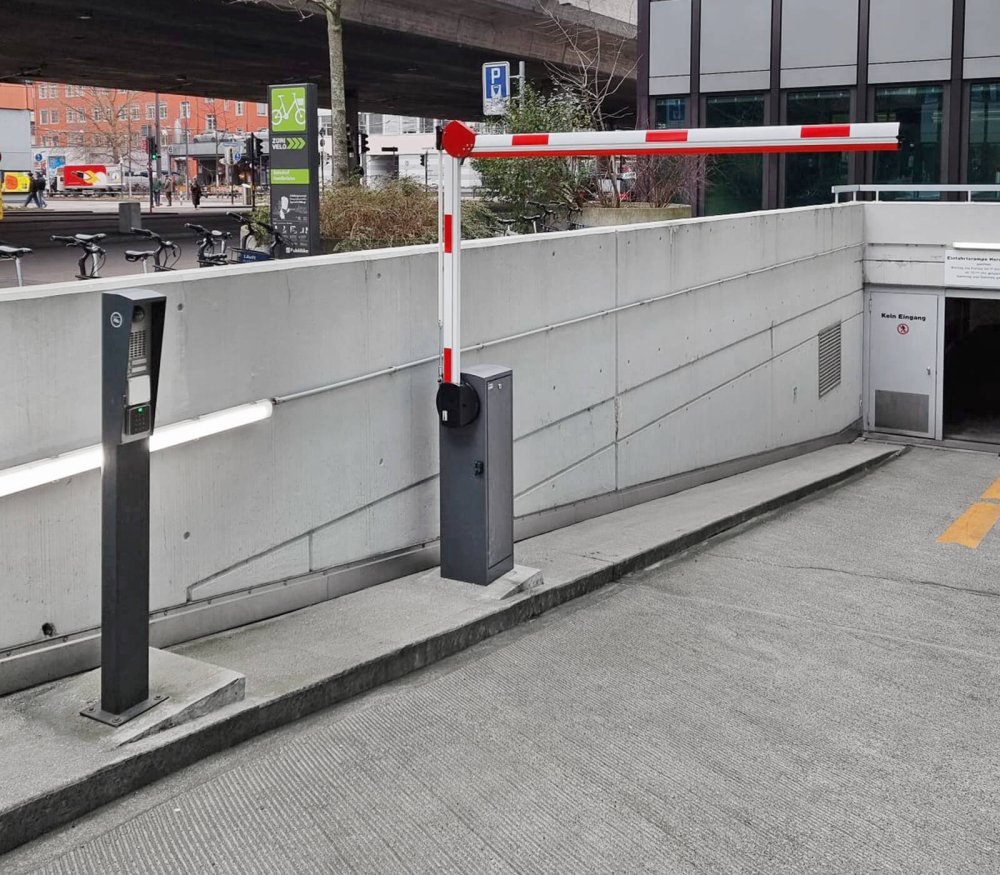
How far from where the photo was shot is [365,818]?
13.0ft

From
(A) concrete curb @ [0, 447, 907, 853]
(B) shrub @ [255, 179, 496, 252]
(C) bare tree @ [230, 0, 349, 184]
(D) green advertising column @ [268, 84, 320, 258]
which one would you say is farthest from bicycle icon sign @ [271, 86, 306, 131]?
(A) concrete curb @ [0, 447, 907, 853]

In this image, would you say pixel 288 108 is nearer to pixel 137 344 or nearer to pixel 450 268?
pixel 450 268

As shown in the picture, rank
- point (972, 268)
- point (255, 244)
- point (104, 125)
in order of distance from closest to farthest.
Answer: point (255, 244) → point (972, 268) → point (104, 125)

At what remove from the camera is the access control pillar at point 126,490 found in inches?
161

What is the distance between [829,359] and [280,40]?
2223 cm

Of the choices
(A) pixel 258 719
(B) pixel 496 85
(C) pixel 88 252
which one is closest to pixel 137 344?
(A) pixel 258 719

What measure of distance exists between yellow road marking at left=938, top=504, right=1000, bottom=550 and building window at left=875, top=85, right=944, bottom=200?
12.5 meters

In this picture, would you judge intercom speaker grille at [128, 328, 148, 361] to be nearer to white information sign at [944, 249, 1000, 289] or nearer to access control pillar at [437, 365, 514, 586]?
access control pillar at [437, 365, 514, 586]

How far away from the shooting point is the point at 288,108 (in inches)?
612

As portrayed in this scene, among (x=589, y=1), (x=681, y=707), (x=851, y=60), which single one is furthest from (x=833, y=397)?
(x=589, y=1)

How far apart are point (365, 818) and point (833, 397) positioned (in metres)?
15.8

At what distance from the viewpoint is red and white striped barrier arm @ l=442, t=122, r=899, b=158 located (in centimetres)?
563

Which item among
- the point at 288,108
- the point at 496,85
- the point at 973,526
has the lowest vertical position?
the point at 973,526

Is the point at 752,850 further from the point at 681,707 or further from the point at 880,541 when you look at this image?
the point at 880,541
